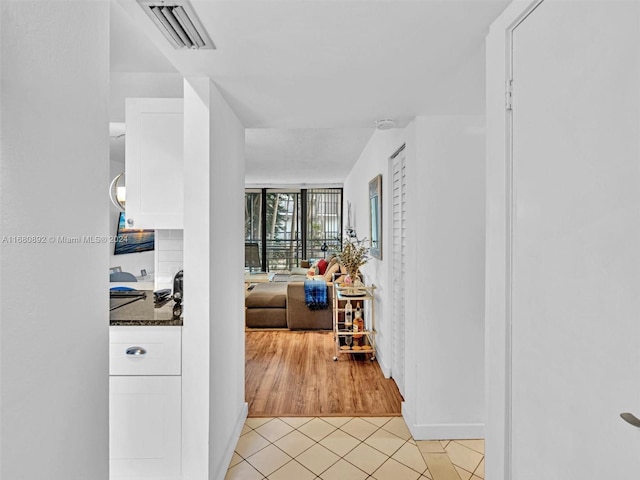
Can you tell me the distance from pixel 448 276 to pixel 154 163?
2022 millimetres

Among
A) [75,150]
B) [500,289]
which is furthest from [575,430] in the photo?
[75,150]

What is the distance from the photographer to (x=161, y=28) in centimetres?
140

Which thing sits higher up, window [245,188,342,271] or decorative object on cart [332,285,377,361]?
window [245,188,342,271]

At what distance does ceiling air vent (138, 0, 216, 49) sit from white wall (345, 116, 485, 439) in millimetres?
1562

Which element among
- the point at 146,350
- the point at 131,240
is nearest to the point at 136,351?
the point at 146,350

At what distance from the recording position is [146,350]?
1958mm

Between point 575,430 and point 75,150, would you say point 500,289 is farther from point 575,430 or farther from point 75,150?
point 75,150

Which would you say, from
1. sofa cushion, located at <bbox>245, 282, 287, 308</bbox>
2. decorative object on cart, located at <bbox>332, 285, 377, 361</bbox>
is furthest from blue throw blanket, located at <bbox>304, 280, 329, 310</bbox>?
decorative object on cart, located at <bbox>332, 285, 377, 361</bbox>

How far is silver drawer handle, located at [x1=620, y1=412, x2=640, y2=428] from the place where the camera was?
81cm

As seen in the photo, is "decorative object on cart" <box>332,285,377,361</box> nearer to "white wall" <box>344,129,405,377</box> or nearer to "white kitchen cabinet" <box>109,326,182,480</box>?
"white wall" <box>344,129,405,377</box>

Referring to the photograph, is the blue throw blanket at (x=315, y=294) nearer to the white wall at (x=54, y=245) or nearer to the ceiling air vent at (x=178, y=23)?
the ceiling air vent at (x=178, y=23)

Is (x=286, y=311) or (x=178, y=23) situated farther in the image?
(x=286, y=311)

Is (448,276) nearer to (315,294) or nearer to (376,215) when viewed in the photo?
(376,215)

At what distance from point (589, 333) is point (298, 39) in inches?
57.1
